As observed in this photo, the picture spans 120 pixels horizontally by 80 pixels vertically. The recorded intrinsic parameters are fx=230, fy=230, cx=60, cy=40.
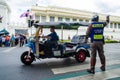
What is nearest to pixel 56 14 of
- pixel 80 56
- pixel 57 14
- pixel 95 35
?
pixel 57 14

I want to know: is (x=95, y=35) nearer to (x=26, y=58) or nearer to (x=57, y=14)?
(x=26, y=58)

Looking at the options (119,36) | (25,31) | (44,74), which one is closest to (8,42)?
(44,74)

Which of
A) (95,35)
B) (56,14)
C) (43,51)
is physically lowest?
(43,51)

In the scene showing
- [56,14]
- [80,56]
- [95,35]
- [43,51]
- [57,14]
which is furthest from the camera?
[57,14]

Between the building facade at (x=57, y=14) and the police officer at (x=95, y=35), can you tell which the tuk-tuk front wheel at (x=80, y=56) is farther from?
the building facade at (x=57, y=14)

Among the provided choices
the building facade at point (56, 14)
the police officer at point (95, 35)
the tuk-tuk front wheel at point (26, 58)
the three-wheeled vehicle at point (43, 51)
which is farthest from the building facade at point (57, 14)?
→ the police officer at point (95, 35)

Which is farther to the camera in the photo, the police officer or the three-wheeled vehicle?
the three-wheeled vehicle

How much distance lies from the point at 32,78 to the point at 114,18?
85.1 meters

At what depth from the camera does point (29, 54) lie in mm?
10312

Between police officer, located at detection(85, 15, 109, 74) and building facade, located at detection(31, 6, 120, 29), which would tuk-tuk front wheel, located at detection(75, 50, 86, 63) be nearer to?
police officer, located at detection(85, 15, 109, 74)

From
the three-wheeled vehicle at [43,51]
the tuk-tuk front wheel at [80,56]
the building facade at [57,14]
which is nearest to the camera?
the three-wheeled vehicle at [43,51]

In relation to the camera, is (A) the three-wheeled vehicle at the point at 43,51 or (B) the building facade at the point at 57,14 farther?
(B) the building facade at the point at 57,14

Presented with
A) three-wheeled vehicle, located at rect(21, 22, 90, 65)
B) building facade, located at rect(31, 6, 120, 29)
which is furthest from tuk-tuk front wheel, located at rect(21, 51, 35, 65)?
building facade, located at rect(31, 6, 120, 29)

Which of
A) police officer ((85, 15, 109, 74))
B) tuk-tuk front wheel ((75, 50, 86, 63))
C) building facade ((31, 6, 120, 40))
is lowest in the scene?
tuk-tuk front wheel ((75, 50, 86, 63))
